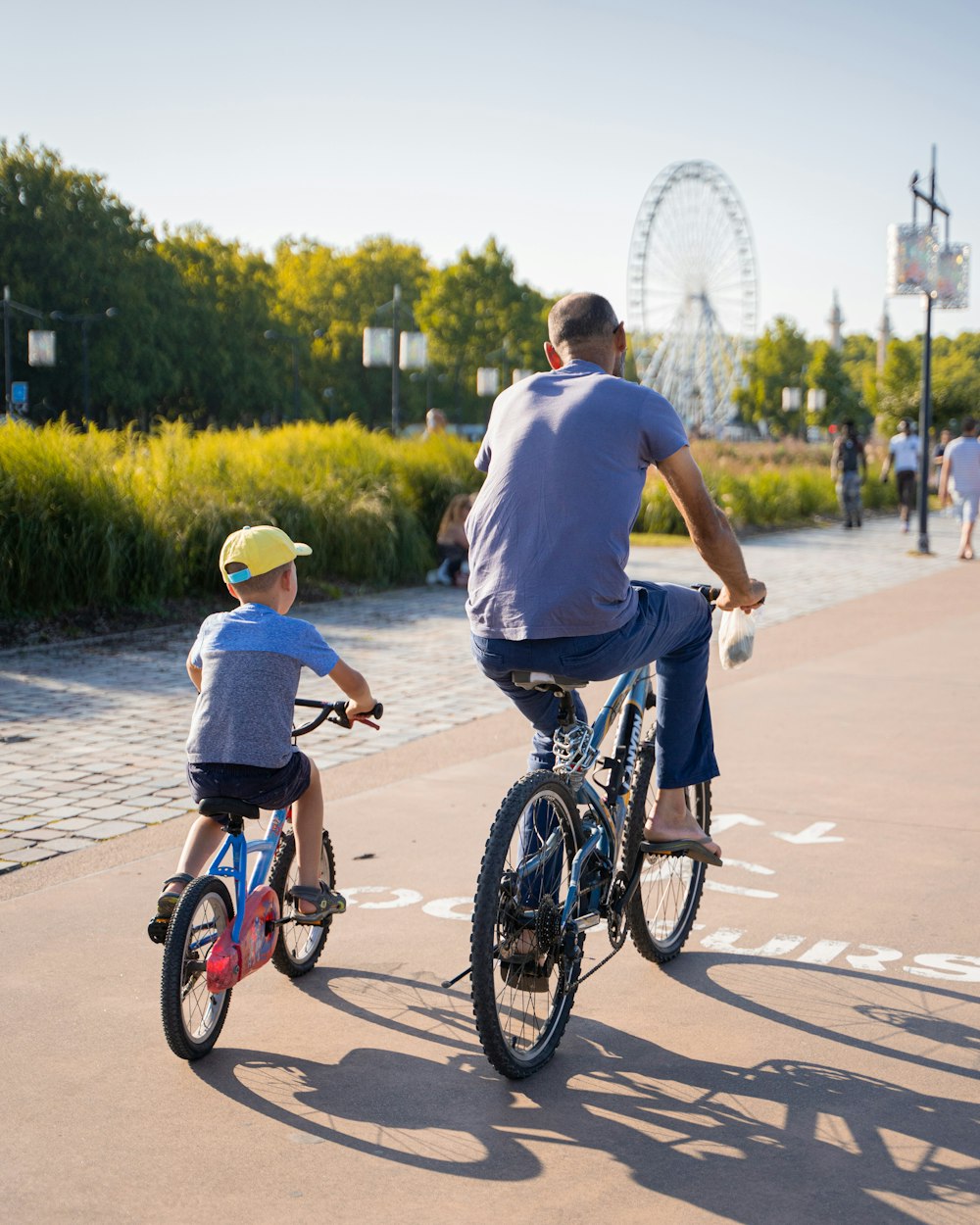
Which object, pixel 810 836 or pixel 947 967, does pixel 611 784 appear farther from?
pixel 810 836

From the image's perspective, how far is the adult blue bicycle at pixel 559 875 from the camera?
3369mm

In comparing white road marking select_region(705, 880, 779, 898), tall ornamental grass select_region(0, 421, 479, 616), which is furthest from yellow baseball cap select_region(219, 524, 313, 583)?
tall ornamental grass select_region(0, 421, 479, 616)

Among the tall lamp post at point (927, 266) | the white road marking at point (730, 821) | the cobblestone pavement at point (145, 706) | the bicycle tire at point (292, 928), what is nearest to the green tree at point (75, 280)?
the tall lamp post at point (927, 266)

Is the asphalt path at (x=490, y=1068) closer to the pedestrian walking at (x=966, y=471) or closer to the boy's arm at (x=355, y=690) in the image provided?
the boy's arm at (x=355, y=690)

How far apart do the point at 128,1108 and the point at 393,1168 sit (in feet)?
2.19

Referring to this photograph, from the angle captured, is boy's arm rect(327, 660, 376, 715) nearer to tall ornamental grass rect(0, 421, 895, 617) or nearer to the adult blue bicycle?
the adult blue bicycle

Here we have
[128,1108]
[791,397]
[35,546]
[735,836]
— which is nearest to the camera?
[128,1108]

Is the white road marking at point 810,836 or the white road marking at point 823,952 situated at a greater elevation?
the white road marking at point 810,836

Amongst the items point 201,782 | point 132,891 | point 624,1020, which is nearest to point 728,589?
point 624,1020

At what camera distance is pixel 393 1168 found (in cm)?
307

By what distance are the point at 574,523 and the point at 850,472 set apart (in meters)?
23.5

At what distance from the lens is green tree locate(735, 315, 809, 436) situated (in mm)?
78125

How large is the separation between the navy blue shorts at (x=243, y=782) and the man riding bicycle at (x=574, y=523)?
59 cm

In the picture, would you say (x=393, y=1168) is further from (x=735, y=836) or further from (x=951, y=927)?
(x=735, y=836)
